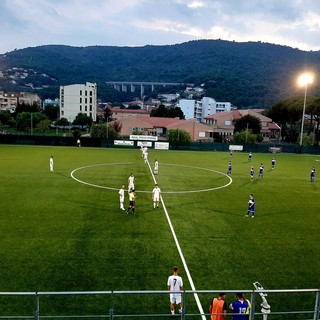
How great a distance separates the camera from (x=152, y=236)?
56.4 ft

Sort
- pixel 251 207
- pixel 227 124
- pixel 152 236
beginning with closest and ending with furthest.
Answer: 1. pixel 152 236
2. pixel 251 207
3. pixel 227 124

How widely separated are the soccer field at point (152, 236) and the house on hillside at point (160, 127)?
61256 millimetres

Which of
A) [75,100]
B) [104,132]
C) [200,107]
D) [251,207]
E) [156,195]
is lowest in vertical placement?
[251,207]

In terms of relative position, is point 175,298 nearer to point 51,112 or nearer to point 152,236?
point 152,236

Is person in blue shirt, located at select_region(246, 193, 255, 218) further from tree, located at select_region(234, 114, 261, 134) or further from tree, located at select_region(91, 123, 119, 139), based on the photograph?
tree, located at select_region(234, 114, 261, 134)

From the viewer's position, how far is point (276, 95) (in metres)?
196

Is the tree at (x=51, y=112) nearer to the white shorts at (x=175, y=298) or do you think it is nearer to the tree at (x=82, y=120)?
the tree at (x=82, y=120)

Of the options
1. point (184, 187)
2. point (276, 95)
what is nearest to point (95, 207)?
point (184, 187)

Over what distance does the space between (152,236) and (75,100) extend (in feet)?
408

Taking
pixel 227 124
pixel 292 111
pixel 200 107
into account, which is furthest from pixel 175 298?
pixel 200 107

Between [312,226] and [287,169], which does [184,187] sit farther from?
[287,169]

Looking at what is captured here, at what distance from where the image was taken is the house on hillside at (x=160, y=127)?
92.7 m

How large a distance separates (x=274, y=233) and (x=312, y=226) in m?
2.95

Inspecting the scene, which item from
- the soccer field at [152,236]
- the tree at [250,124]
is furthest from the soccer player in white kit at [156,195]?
the tree at [250,124]
